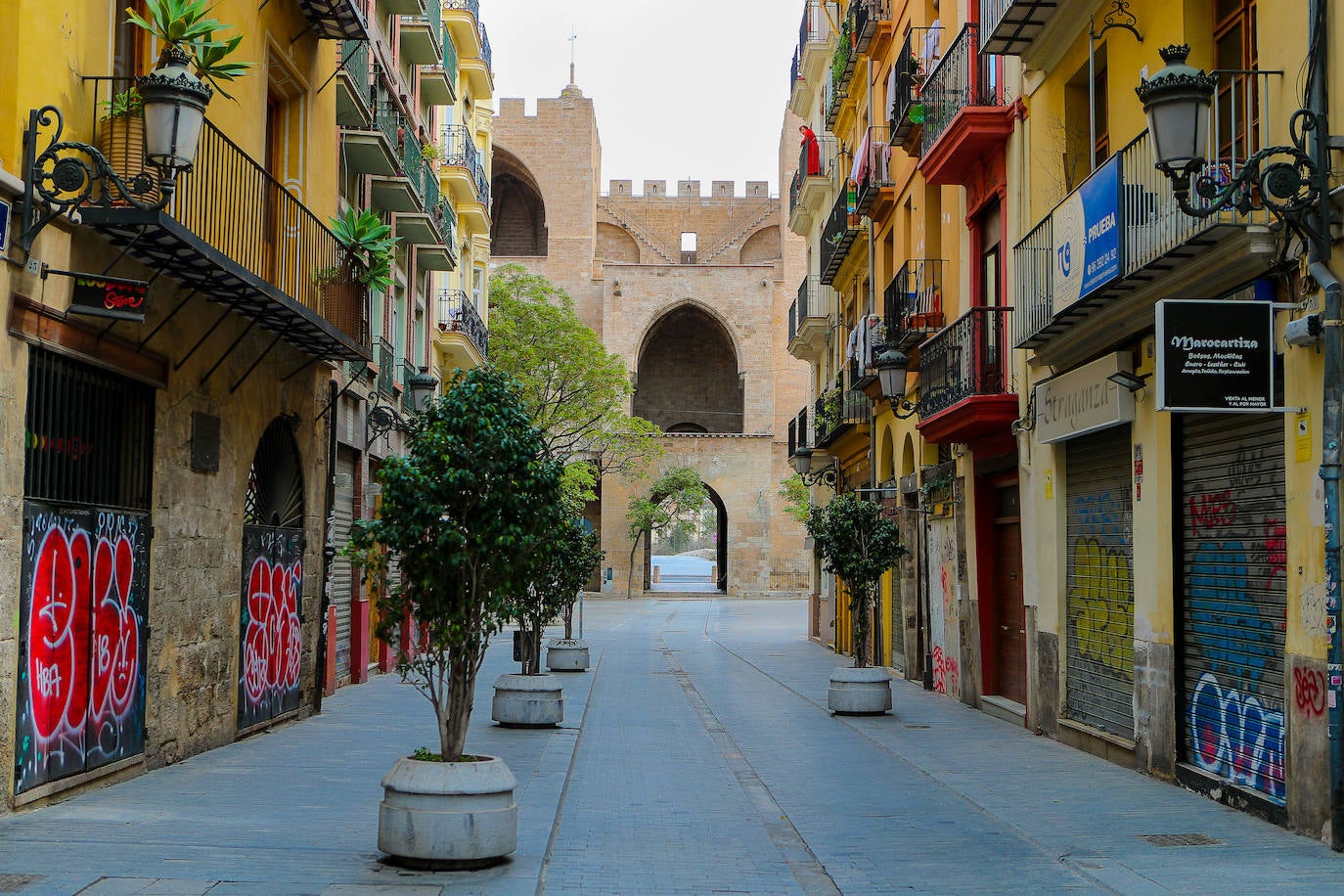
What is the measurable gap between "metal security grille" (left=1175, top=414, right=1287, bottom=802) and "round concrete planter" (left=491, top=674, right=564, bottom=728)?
259 inches

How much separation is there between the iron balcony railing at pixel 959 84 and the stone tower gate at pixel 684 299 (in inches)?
1725

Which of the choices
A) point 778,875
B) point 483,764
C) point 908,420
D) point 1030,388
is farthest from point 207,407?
point 908,420

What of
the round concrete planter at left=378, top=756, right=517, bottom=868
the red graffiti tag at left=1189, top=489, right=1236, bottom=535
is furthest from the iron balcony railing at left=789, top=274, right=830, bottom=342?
the round concrete planter at left=378, top=756, right=517, bottom=868

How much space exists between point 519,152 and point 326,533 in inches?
2217

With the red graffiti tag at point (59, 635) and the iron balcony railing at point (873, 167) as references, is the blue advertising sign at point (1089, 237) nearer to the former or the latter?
the red graffiti tag at point (59, 635)

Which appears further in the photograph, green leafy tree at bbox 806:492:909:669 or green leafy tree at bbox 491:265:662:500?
green leafy tree at bbox 491:265:662:500

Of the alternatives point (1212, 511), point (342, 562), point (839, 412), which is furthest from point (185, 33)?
point (839, 412)

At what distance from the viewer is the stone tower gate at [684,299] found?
6512cm

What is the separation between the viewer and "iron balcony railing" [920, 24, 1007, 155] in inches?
Answer: 680

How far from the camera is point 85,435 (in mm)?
10164

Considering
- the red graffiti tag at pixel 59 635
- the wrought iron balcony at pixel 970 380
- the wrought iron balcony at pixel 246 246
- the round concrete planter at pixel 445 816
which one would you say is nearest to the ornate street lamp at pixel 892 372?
the wrought iron balcony at pixel 970 380

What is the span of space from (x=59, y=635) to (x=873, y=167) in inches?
745

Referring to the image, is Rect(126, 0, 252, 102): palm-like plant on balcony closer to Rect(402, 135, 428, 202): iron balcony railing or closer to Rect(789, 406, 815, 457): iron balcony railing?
Rect(402, 135, 428, 202): iron balcony railing

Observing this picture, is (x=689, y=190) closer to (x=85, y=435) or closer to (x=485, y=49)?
(x=485, y=49)
